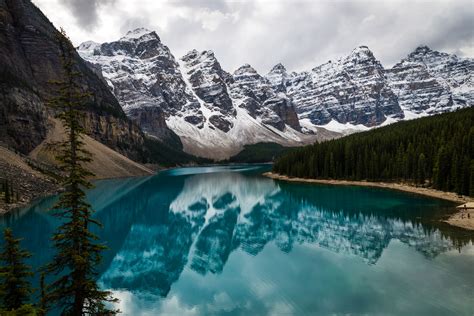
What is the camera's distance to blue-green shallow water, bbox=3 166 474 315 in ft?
87.1

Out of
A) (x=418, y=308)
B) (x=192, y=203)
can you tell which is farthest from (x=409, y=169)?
(x=418, y=308)

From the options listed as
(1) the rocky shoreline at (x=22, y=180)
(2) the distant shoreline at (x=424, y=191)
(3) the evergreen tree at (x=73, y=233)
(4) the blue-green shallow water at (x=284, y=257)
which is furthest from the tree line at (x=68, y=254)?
(1) the rocky shoreline at (x=22, y=180)

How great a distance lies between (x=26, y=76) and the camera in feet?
526

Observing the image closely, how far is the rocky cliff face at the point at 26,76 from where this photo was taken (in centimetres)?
12619

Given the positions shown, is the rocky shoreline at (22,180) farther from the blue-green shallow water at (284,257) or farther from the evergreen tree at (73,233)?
the evergreen tree at (73,233)

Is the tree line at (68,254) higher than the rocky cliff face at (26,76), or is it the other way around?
the rocky cliff face at (26,76)

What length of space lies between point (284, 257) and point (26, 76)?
16031 cm

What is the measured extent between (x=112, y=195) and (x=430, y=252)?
74.4 m

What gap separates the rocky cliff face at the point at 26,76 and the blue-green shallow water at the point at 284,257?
218 ft

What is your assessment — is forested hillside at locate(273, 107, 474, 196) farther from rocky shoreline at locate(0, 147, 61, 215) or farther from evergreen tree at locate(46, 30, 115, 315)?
rocky shoreline at locate(0, 147, 61, 215)

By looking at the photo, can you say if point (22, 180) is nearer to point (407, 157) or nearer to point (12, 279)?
point (12, 279)

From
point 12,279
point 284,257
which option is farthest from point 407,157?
point 12,279

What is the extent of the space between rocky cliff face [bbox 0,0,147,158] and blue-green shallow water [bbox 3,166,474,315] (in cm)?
6635

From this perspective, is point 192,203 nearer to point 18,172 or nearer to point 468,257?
point 18,172
